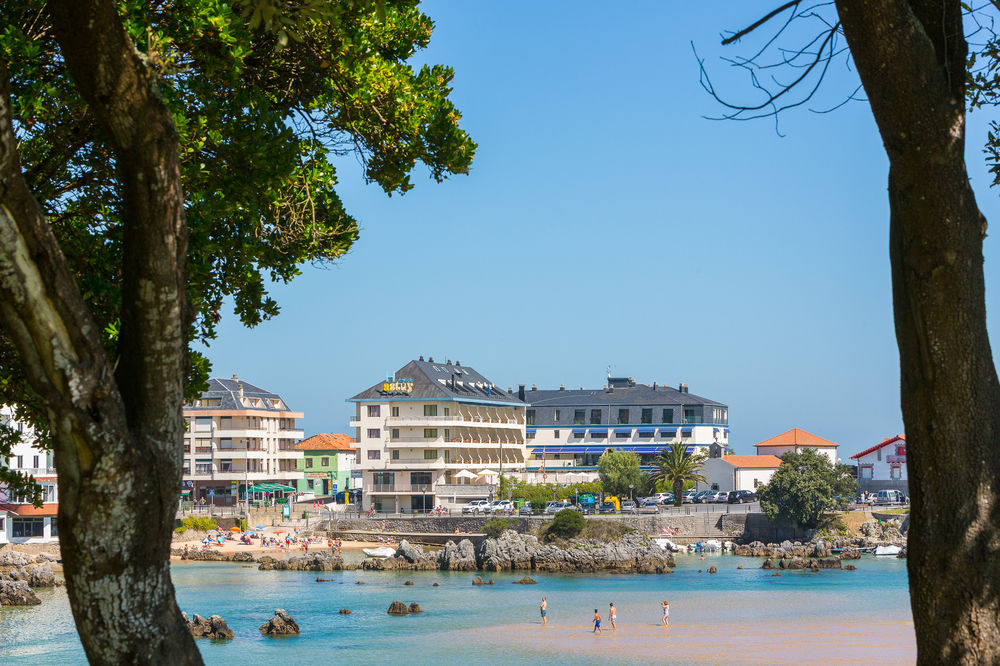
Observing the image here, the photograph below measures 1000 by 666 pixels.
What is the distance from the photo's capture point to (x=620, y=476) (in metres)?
85.3

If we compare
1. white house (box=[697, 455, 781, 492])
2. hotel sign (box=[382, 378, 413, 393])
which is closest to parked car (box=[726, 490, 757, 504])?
white house (box=[697, 455, 781, 492])

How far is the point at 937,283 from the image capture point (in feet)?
14.6

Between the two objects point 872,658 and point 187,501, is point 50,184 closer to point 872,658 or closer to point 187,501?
point 872,658

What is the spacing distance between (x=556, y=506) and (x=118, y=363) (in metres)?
76.2

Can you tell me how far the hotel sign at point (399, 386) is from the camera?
87000 mm

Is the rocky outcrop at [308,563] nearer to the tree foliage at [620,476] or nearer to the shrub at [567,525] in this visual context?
the shrub at [567,525]

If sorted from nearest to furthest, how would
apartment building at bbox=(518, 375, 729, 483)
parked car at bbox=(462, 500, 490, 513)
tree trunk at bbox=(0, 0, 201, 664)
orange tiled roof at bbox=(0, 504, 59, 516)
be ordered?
tree trunk at bbox=(0, 0, 201, 664) → orange tiled roof at bbox=(0, 504, 59, 516) → parked car at bbox=(462, 500, 490, 513) → apartment building at bbox=(518, 375, 729, 483)

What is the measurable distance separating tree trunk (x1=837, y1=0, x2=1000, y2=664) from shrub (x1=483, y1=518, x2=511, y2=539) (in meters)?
66.1

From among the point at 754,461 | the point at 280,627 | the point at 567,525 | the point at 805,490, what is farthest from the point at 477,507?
the point at 280,627

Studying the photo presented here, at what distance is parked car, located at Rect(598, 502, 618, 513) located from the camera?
76.3 metres

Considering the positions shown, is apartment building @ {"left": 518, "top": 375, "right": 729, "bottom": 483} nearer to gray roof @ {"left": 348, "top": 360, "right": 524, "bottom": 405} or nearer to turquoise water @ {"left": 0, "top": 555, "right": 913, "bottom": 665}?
gray roof @ {"left": 348, "top": 360, "right": 524, "bottom": 405}

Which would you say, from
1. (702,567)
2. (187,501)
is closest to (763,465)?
(702,567)

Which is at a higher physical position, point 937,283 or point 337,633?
point 937,283

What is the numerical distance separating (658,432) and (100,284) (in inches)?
3695
